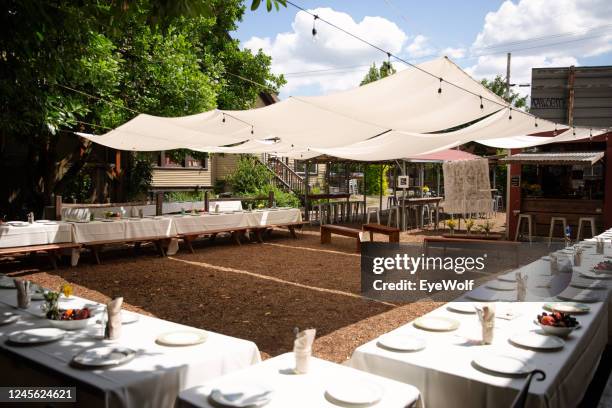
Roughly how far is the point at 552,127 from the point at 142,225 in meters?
7.65

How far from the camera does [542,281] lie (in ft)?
13.4

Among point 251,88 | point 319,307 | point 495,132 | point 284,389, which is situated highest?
point 251,88

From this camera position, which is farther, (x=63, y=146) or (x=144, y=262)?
(x=63, y=146)

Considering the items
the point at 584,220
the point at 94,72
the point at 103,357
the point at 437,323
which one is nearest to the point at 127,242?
the point at 94,72

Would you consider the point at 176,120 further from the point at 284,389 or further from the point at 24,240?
the point at 284,389

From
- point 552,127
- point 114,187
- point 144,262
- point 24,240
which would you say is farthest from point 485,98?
point 114,187

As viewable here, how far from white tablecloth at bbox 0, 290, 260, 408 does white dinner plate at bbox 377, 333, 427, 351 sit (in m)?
0.78

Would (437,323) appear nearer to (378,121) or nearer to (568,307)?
(568,307)

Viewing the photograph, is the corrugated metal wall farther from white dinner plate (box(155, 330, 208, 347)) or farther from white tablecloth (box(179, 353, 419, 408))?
white dinner plate (box(155, 330, 208, 347))

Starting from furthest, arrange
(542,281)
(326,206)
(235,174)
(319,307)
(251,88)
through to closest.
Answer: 1. (235,174)
2. (251,88)
3. (326,206)
4. (319,307)
5. (542,281)

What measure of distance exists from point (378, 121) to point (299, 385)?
5542mm

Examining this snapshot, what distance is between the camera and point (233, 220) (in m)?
11.3

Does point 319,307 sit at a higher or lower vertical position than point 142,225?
lower

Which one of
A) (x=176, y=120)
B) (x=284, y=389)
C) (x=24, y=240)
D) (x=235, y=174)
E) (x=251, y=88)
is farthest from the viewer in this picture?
(x=235, y=174)
